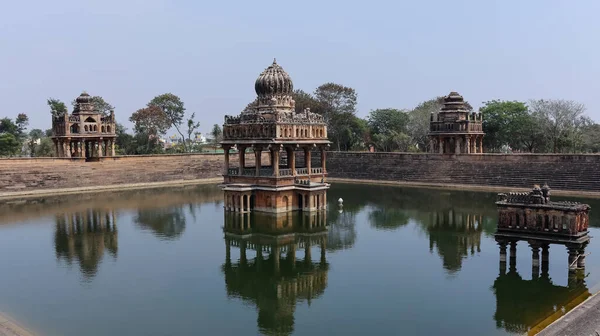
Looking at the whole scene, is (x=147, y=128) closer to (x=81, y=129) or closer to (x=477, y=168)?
(x=81, y=129)

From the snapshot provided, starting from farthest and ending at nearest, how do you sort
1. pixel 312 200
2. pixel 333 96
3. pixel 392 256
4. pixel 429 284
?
pixel 333 96
pixel 312 200
pixel 392 256
pixel 429 284

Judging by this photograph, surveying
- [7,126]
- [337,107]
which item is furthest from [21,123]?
[337,107]

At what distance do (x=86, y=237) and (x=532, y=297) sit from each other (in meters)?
11.8

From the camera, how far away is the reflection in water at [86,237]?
1350cm

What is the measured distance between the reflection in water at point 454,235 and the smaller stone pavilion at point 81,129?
19440 millimetres

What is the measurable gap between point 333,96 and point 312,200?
22.9 meters

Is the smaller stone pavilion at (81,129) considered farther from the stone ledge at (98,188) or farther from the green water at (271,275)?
the green water at (271,275)

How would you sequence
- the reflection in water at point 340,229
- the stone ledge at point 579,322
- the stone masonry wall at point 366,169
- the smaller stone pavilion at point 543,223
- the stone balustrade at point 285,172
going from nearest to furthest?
the stone ledge at point 579,322 → the smaller stone pavilion at point 543,223 → the reflection in water at point 340,229 → the stone balustrade at point 285,172 → the stone masonry wall at point 366,169

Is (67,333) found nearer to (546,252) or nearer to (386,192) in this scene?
(546,252)

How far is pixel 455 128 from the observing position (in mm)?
30188

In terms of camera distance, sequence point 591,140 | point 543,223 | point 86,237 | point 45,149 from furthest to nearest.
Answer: point 45,149 → point 591,140 → point 86,237 → point 543,223

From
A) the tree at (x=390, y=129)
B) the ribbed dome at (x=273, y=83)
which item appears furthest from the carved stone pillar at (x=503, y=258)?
the tree at (x=390, y=129)

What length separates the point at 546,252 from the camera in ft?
37.8

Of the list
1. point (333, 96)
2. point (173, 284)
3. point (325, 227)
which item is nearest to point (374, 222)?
point (325, 227)
